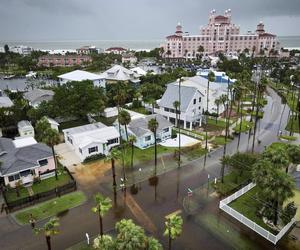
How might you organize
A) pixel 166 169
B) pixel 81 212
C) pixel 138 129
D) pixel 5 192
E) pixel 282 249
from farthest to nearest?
1. pixel 138 129
2. pixel 166 169
3. pixel 5 192
4. pixel 81 212
5. pixel 282 249

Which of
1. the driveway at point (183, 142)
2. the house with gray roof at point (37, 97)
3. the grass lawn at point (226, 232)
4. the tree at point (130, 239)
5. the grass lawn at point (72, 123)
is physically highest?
the house with gray roof at point (37, 97)

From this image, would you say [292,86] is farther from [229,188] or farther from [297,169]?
[229,188]

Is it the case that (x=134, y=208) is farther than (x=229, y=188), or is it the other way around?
(x=229, y=188)

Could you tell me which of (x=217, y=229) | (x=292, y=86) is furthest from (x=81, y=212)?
(x=292, y=86)

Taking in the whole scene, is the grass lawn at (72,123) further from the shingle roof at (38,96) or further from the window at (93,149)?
the window at (93,149)

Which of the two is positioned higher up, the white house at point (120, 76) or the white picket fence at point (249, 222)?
the white house at point (120, 76)

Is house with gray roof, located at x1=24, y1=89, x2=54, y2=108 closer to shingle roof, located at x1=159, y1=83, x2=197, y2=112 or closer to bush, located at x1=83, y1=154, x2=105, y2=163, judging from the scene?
bush, located at x1=83, y1=154, x2=105, y2=163

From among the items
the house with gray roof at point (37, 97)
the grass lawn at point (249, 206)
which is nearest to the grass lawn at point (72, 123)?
the house with gray roof at point (37, 97)
